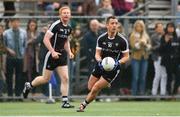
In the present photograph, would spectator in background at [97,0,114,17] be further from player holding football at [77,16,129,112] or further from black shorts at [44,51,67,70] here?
player holding football at [77,16,129,112]

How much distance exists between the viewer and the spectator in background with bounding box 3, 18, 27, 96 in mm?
18438

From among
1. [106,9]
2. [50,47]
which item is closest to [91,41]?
[106,9]

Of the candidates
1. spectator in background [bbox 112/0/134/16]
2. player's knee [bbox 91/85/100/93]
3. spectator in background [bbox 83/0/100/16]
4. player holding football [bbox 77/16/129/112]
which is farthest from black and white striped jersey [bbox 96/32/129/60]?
spectator in background [bbox 112/0/134/16]

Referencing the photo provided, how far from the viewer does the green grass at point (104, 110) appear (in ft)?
46.1

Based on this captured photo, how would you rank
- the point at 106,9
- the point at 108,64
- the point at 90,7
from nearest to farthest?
the point at 108,64, the point at 106,9, the point at 90,7

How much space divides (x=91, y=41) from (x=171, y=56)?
2.32 m

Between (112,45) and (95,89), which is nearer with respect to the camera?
(95,89)

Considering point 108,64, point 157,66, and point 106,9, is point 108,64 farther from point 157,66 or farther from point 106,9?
point 106,9

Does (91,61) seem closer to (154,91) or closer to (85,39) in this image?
(85,39)

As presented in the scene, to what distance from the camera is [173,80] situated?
1919 centimetres

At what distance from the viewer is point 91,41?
18750 millimetres

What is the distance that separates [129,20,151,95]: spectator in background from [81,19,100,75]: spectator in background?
39.2 inches

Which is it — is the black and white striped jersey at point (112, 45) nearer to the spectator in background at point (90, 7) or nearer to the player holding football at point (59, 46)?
the player holding football at point (59, 46)

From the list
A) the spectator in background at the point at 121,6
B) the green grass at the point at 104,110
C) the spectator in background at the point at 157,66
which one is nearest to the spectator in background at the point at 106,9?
the spectator in background at the point at 121,6
